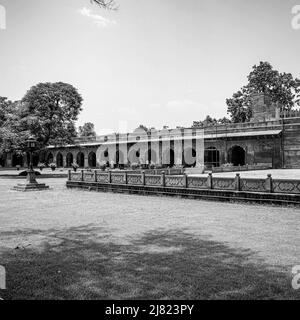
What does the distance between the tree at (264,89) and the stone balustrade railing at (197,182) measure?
35.0 metres

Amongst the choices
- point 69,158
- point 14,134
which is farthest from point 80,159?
point 14,134

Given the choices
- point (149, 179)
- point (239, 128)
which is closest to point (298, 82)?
point (239, 128)

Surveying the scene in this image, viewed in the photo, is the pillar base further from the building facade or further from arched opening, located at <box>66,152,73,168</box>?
arched opening, located at <box>66,152,73,168</box>

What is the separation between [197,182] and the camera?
43.0 ft

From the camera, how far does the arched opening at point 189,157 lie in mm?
35906

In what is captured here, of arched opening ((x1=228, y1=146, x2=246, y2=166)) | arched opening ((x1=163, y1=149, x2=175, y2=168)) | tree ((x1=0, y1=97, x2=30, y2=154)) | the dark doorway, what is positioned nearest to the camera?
tree ((x1=0, y1=97, x2=30, y2=154))

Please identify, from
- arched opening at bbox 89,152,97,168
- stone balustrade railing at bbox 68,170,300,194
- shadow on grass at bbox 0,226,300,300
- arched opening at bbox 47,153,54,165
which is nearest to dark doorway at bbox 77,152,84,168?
arched opening at bbox 89,152,97,168

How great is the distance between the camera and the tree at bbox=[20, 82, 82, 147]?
2652 cm

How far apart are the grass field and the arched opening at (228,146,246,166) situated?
2473 cm

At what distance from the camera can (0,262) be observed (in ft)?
16.7

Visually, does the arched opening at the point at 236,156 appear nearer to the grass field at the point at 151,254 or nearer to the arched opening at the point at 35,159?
the grass field at the point at 151,254

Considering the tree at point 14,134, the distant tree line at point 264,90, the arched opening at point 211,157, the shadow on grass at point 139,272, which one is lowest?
the shadow on grass at point 139,272

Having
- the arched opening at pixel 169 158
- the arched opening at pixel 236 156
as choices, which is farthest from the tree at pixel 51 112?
the arched opening at pixel 236 156
